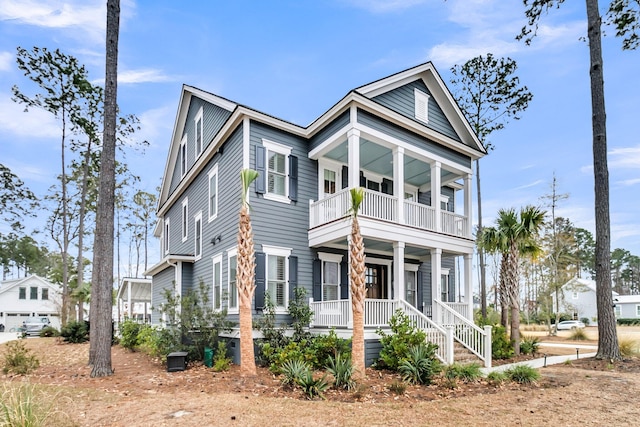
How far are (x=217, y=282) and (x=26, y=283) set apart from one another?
1692 inches

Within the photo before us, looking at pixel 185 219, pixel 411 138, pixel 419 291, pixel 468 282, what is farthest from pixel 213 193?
pixel 468 282

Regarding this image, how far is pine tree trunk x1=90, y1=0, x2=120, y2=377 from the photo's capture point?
10633 mm

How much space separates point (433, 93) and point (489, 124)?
963cm

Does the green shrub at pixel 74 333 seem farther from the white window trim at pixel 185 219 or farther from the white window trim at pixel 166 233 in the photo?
the white window trim at pixel 185 219

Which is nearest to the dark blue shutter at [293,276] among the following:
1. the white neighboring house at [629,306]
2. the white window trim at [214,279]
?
the white window trim at [214,279]

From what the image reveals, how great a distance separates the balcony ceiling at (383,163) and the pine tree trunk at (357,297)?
172 inches

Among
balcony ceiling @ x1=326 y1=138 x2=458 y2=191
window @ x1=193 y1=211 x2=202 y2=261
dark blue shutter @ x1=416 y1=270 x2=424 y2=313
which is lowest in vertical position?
dark blue shutter @ x1=416 y1=270 x2=424 y2=313

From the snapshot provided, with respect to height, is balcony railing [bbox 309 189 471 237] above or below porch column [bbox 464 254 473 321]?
above

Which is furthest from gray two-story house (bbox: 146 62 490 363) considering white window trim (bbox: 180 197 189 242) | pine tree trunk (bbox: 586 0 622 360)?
pine tree trunk (bbox: 586 0 622 360)

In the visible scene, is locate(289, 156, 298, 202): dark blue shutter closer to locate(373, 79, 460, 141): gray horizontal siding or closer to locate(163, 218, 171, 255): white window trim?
locate(373, 79, 460, 141): gray horizontal siding

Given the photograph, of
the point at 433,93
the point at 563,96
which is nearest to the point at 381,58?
the point at 433,93

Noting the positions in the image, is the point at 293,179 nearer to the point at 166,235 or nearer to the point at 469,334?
the point at 469,334

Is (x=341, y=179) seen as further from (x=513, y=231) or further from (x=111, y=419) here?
(x=111, y=419)

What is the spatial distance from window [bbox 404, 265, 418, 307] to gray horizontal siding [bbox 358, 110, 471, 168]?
4.48m
